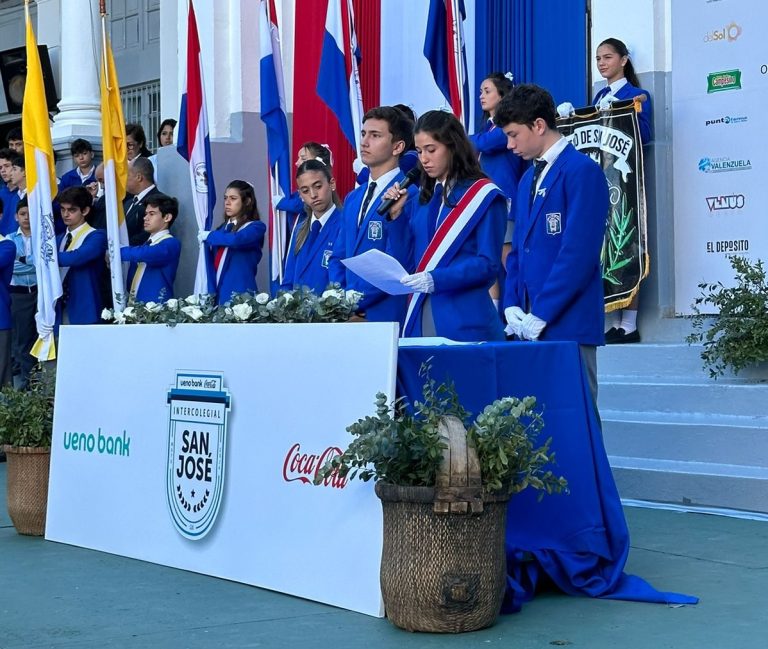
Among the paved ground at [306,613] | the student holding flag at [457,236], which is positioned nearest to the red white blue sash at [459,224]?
the student holding flag at [457,236]

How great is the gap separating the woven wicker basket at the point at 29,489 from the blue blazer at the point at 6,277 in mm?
4119

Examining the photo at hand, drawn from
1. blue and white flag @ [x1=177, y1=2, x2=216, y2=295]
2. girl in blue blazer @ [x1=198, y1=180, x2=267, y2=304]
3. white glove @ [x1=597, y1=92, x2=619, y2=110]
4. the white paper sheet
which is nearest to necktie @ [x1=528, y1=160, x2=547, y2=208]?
the white paper sheet

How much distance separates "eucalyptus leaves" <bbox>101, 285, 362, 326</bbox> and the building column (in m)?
8.35

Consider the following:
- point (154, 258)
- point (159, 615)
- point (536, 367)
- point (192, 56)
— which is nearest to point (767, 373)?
point (536, 367)

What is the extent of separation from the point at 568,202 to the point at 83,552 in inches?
107

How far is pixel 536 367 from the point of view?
5047mm

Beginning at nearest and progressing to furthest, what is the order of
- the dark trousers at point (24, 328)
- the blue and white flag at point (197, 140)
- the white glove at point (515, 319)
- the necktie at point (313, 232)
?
the white glove at point (515, 319) < the necktie at point (313, 232) < the blue and white flag at point (197, 140) < the dark trousers at point (24, 328)

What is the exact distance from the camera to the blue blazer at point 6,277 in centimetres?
1069

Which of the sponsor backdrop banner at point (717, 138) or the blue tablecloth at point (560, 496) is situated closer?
the blue tablecloth at point (560, 496)

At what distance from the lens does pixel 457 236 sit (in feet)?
18.2

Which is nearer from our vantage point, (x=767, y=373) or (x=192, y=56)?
(x=767, y=373)

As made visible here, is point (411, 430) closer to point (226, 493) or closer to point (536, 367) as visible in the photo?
point (536, 367)

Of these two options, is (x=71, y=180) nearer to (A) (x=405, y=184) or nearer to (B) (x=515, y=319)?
(A) (x=405, y=184)

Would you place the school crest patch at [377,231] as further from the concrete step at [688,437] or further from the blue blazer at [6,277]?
the blue blazer at [6,277]
